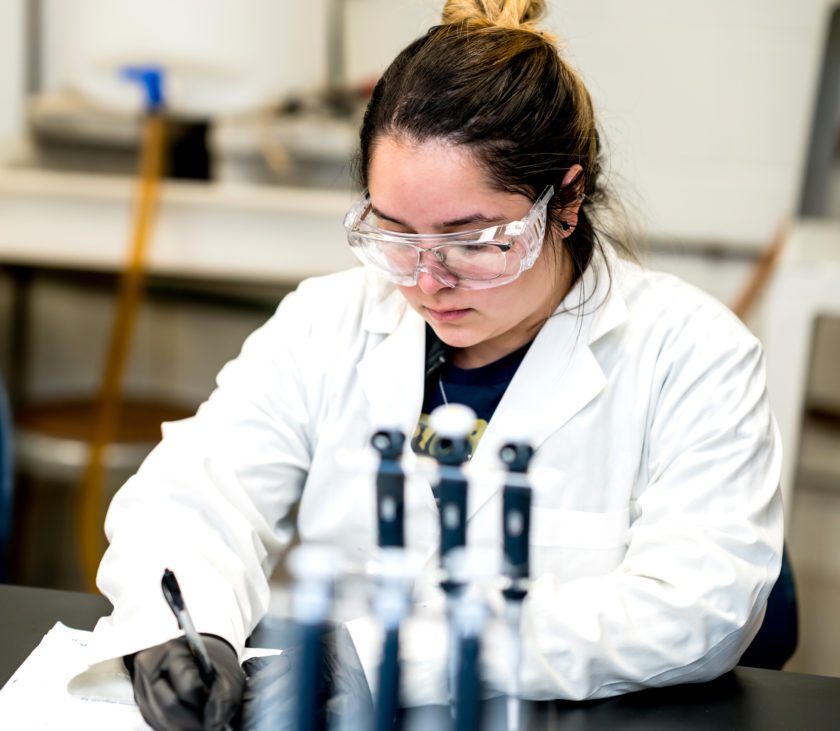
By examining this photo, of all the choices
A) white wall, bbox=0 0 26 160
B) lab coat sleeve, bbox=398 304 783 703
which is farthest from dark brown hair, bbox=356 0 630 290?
white wall, bbox=0 0 26 160

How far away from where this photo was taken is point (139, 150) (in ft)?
9.89

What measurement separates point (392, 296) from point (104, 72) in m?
1.32

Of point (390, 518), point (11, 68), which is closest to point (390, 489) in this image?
point (390, 518)

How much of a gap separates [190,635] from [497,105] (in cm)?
66

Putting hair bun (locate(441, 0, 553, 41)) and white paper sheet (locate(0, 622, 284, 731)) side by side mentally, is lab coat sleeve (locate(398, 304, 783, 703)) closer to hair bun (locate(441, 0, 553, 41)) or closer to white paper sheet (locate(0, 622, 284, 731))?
white paper sheet (locate(0, 622, 284, 731))

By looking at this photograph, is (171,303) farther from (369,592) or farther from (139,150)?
(369,592)

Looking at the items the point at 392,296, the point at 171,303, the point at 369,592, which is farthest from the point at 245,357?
the point at 171,303

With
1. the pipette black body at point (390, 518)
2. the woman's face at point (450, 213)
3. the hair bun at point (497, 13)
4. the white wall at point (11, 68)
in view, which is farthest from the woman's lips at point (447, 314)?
the white wall at point (11, 68)

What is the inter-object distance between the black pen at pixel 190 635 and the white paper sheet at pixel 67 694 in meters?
0.07

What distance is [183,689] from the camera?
0.91m

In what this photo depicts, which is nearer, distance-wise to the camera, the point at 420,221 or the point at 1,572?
the point at 420,221

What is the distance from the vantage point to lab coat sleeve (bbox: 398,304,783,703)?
41.3 inches

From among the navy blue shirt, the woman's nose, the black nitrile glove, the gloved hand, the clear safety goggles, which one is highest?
the clear safety goggles

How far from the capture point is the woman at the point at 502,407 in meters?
1.10
